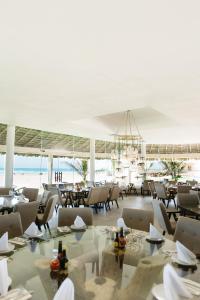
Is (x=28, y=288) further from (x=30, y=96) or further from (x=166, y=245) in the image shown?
(x=30, y=96)

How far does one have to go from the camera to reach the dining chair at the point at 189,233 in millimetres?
2680

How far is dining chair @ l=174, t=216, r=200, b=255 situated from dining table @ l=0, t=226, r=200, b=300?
0.45 m

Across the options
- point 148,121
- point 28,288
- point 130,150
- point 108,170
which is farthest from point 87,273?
point 108,170

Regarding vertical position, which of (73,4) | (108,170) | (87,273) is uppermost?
(73,4)

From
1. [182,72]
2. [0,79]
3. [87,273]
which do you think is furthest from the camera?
[0,79]

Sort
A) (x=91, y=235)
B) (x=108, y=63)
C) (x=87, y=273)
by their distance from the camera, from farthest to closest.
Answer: (x=108, y=63), (x=91, y=235), (x=87, y=273)

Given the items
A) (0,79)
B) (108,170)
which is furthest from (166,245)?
(108,170)

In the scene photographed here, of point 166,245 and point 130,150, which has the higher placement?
point 130,150

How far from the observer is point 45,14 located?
2354mm

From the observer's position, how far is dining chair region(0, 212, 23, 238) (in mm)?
2895

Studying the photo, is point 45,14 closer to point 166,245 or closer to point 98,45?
point 98,45

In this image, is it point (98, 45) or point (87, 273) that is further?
point (98, 45)

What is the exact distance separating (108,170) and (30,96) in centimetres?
1144

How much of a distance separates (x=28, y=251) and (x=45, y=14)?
2291 mm
